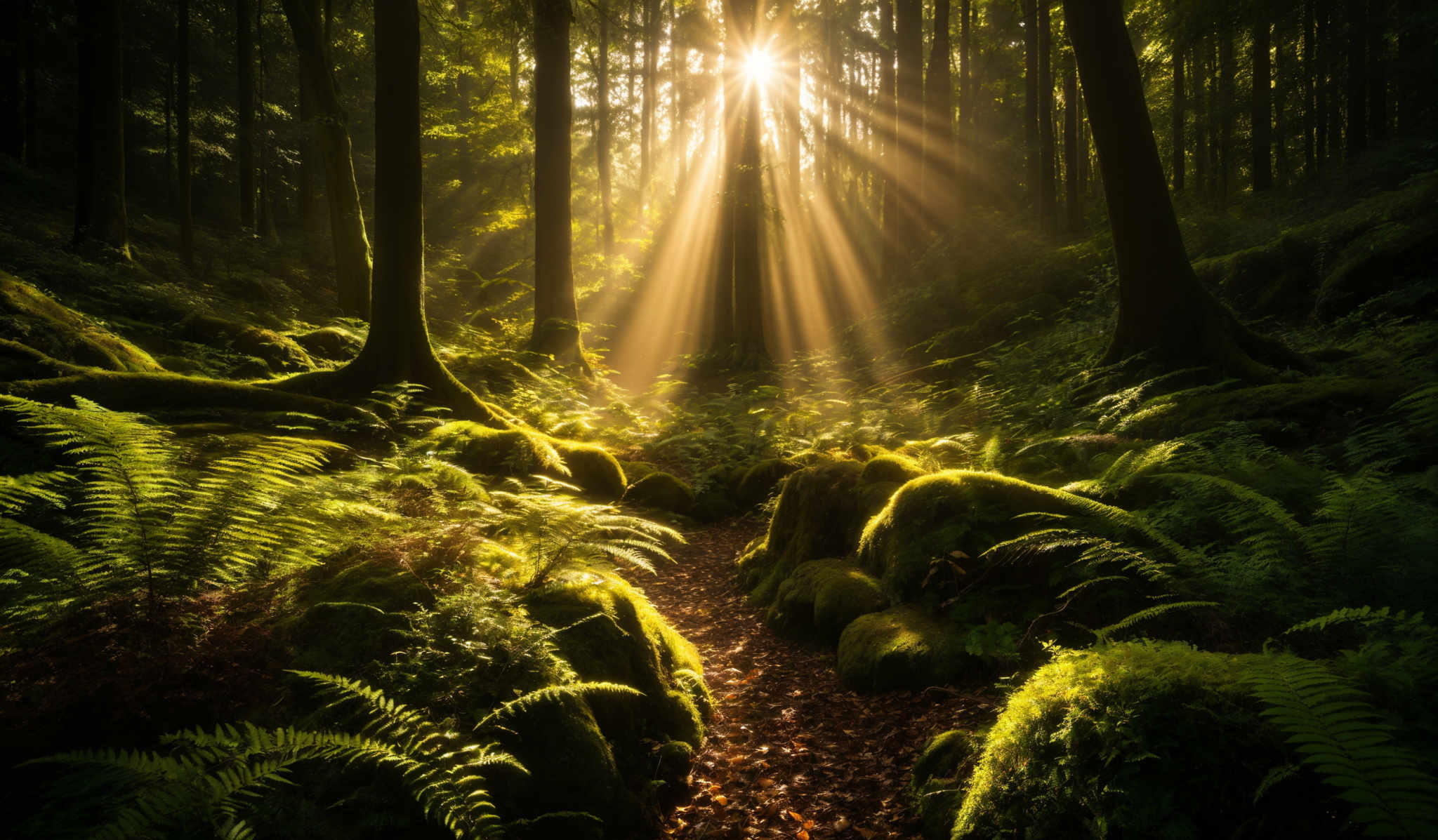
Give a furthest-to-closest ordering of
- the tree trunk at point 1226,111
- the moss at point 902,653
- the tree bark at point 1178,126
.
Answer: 1. the tree bark at point 1178,126
2. the tree trunk at point 1226,111
3. the moss at point 902,653

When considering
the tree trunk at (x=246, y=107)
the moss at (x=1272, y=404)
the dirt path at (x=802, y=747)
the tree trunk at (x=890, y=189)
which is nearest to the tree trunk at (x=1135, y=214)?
the moss at (x=1272, y=404)

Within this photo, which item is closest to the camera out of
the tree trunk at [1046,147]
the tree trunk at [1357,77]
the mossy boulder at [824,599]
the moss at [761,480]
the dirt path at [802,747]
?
the dirt path at [802,747]

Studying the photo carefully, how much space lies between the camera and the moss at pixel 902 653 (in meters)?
3.77

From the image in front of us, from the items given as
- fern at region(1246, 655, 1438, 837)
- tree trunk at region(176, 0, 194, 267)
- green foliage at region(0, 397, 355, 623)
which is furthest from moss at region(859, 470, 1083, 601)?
tree trunk at region(176, 0, 194, 267)

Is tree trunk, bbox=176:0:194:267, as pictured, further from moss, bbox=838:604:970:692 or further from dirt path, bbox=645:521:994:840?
moss, bbox=838:604:970:692

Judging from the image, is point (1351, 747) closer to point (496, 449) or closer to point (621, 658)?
point (621, 658)

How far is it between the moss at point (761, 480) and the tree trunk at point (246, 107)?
57.2 feet

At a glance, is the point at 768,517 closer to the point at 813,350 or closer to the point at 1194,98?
the point at 813,350

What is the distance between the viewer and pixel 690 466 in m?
10.0

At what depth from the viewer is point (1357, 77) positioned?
18625 millimetres

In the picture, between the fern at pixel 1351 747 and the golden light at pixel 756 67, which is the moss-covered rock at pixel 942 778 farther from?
the golden light at pixel 756 67

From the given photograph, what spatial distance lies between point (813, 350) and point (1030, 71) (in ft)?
41.3

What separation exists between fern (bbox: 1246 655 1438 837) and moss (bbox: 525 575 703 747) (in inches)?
102

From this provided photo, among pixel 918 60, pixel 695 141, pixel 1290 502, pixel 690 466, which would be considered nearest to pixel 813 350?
pixel 918 60
